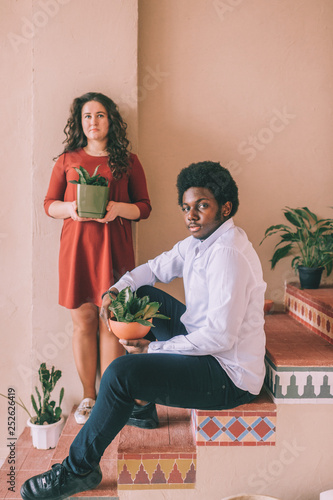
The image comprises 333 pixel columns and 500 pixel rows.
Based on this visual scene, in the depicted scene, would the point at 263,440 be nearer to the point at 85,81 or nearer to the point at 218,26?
the point at 85,81

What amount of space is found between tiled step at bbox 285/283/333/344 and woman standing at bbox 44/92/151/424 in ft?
3.32

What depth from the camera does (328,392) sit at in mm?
1827

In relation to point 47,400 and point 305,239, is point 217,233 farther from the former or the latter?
point 47,400

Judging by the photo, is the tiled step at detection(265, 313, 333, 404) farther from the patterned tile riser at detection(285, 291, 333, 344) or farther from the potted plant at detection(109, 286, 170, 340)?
the potted plant at detection(109, 286, 170, 340)

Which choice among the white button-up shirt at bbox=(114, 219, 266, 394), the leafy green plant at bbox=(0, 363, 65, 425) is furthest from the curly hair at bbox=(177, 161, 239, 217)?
the leafy green plant at bbox=(0, 363, 65, 425)

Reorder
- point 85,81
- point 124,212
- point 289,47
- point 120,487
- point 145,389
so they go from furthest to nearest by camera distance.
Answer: point 289,47, point 85,81, point 124,212, point 120,487, point 145,389

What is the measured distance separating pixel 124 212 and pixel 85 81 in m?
0.82

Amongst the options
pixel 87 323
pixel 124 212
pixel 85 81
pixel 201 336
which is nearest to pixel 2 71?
pixel 85 81

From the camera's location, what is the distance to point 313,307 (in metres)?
2.37

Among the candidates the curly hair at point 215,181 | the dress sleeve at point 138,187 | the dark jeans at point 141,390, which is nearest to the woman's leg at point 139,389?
the dark jeans at point 141,390

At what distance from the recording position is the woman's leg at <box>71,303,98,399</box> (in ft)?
7.91

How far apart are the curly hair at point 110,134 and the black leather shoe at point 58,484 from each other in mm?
1403

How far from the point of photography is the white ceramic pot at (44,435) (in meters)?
2.43

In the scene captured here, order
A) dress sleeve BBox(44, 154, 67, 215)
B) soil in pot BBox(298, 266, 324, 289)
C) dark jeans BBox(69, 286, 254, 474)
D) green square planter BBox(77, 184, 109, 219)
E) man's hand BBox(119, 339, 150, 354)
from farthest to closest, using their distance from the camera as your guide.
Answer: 1. soil in pot BBox(298, 266, 324, 289)
2. dress sleeve BBox(44, 154, 67, 215)
3. green square planter BBox(77, 184, 109, 219)
4. man's hand BBox(119, 339, 150, 354)
5. dark jeans BBox(69, 286, 254, 474)
